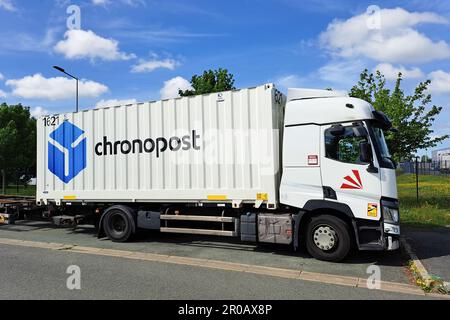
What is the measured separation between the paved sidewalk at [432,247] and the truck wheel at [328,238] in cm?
140

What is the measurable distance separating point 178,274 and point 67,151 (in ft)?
17.3

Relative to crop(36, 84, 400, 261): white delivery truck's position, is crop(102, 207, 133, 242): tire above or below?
below

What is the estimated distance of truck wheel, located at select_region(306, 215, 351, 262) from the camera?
6914 mm

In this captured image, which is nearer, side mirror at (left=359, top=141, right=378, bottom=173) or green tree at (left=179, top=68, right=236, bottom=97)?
side mirror at (left=359, top=141, right=378, bottom=173)

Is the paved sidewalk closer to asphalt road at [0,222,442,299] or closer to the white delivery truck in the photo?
asphalt road at [0,222,442,299]

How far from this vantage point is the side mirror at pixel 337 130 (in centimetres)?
702

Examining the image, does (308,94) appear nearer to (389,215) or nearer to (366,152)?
(366,152)

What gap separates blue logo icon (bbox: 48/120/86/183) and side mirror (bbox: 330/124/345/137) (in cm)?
610

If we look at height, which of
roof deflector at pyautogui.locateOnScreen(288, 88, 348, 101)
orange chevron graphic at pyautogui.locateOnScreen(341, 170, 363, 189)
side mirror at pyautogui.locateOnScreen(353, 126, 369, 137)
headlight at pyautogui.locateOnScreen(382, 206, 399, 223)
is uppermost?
roof deflector at pyautogui.locateOnScreen(288, 88, 348, 101)

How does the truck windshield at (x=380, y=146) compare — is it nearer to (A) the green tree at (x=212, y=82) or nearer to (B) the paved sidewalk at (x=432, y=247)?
(B) the paved sidewalk at (x=432, y=247)

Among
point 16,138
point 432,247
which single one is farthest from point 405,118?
point 16,138

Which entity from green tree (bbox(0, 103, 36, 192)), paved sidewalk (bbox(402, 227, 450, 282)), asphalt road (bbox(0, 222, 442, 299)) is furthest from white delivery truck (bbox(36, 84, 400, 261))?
→ green tree (bbox(0, 103, 36, 192))

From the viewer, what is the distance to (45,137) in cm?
1029
